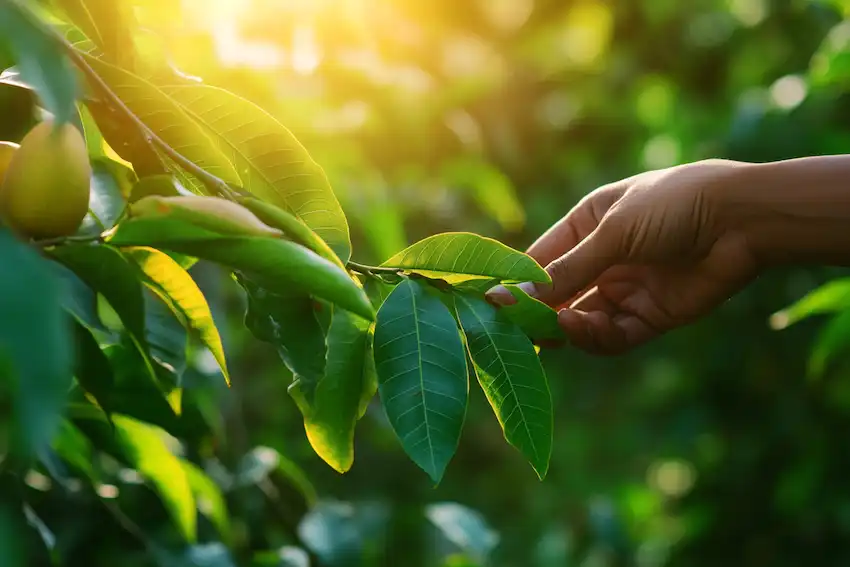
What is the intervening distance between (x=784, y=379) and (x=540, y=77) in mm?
1355

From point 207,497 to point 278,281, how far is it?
640mm

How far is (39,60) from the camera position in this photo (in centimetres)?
37

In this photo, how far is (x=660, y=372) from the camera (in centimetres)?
304

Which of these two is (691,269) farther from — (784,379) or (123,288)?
(784,379)

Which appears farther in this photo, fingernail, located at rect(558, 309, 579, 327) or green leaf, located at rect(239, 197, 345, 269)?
fingernail, located at rect(558, 309, 579, 327)

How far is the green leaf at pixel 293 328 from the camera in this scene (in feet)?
1.81

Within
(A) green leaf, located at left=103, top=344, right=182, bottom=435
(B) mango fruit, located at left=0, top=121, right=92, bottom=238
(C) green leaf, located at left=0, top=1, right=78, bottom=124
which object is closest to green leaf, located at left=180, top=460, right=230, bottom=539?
(A) green leaf, located at left=103, top=344, right=182, bottom=435

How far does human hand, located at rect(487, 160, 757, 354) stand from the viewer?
809mm

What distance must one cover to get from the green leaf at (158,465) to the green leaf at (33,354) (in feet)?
1.88

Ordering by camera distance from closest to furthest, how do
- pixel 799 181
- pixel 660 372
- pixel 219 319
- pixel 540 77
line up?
pixel 799 181
pixel 219 319
pixel 660 372
pixel 540 77

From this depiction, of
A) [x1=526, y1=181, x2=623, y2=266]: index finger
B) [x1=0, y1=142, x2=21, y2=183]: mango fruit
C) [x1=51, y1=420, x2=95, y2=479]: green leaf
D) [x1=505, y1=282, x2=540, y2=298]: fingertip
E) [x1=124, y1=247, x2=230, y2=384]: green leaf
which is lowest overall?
[x1=51, y1=420, x2=95, y2=479]: green leaf

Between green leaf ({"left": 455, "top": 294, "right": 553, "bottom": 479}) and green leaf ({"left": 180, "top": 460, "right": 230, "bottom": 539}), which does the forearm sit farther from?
green leaf ({"left": 180, "top": 460, "right": 230, "bottom": 539})

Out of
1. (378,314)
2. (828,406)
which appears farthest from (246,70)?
(828,406)

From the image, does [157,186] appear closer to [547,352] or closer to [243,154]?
[243,154]
